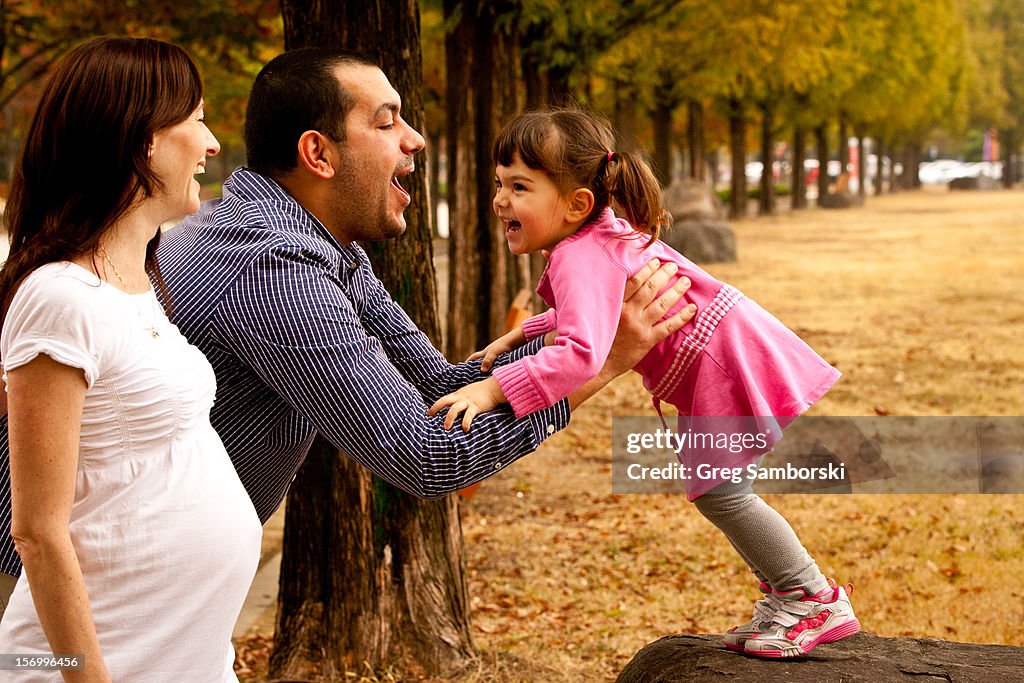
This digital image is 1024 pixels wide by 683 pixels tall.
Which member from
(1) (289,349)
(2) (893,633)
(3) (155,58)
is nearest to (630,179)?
(1) (289,349)

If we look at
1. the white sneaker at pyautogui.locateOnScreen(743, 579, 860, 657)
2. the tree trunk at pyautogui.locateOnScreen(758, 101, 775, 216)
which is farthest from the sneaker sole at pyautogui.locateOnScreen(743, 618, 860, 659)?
the tree trunk at pyautogui.locateOnScreen(758, 101, 775, 216)

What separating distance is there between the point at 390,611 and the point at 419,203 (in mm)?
1610

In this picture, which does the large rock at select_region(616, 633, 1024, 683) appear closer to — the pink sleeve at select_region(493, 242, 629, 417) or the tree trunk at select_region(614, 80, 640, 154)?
the pink sleeve at select_region(493, 242, 629, 417)

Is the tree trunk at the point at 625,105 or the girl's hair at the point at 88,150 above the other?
the tree trunk at the point at 625,105

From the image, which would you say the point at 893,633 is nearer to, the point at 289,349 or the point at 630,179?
the point at 630,179

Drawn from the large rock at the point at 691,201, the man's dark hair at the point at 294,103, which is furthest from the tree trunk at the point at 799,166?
the man's dark hair at the point at 294,103

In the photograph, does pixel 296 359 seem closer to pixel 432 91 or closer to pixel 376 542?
pixel 376 542

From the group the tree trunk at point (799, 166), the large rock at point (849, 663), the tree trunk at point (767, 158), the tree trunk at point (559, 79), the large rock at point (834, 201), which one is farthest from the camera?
the large rock at point (834, 201)

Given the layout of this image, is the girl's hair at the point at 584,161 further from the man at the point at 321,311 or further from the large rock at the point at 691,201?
the large rock at the point at 691,201

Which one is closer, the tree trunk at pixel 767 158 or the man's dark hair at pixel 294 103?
the man's dark hair at pixel 294 103

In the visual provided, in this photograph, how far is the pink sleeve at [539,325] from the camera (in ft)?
9.89

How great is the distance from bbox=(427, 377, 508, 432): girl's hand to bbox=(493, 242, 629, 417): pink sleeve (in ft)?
0.09

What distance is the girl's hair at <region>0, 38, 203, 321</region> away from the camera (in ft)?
6.81

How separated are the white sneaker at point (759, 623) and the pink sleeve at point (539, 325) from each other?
103 cm
